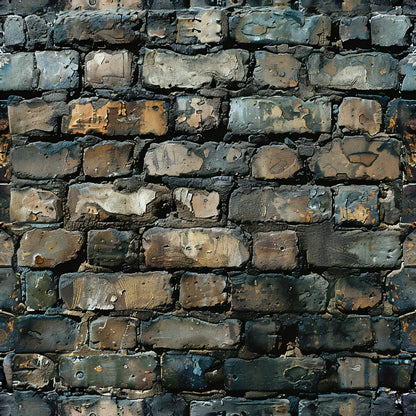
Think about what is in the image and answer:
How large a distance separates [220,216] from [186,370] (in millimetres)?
369

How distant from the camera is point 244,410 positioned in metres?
0.82

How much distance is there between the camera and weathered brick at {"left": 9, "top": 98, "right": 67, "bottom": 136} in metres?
0.84

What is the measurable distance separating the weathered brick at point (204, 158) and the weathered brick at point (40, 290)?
1.22 feet

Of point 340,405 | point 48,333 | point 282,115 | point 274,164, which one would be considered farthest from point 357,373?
point 48,333

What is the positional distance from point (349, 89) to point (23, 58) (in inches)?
30.6

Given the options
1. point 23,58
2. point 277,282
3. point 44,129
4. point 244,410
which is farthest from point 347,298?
point 23,58

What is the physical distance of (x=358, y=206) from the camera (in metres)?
0.81

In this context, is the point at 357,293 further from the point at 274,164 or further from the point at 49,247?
the point at 49,247

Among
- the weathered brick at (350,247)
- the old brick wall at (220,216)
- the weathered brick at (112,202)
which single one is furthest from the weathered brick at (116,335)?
the weathered brick at (350,247)

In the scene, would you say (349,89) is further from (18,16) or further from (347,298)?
(18,16)

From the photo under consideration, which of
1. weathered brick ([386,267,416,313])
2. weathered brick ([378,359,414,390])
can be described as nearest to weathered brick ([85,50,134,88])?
weathered brick ([386,267,416,313])

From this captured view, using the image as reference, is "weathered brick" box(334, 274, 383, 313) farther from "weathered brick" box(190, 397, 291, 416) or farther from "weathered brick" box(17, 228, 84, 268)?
"weathered brick" box(17, 228, 84, 268)

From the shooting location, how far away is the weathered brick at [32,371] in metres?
0.83

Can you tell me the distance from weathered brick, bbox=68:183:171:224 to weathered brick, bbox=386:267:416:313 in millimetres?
562
